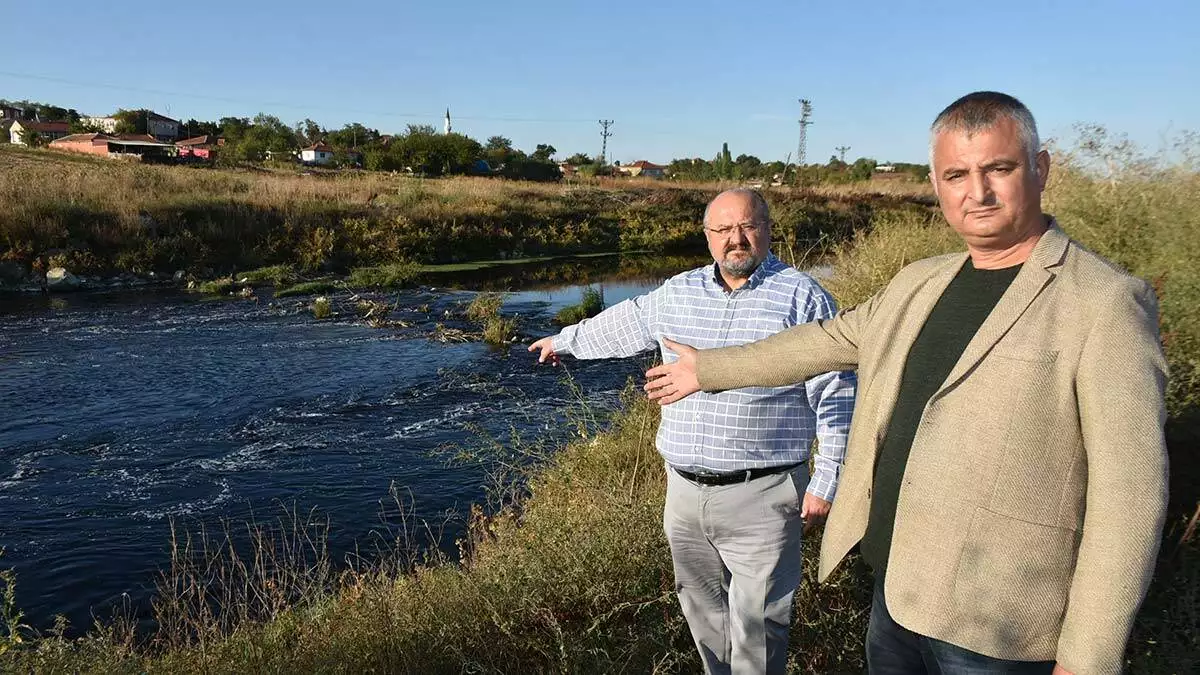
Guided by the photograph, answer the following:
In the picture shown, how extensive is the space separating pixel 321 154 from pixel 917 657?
253ft

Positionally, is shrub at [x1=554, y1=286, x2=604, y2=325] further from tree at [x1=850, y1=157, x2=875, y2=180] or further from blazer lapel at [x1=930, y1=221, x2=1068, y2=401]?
tree at [x1=850, y1=157, x2=875, y2=180]

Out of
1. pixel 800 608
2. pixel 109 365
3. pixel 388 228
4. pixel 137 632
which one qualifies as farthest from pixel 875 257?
pixel 388 228

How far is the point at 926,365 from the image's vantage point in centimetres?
167

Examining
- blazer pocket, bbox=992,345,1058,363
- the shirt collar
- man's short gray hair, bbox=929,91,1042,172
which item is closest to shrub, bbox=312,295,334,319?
the shirt collar

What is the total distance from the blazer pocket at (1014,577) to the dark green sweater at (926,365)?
0.74 feet

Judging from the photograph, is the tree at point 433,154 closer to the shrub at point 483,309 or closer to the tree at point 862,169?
the tree at point 862,169

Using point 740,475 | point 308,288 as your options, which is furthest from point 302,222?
point 740,475

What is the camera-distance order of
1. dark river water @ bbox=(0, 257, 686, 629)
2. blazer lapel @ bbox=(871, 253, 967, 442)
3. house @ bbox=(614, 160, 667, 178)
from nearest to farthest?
blazer lapel @ bbox=(871, 253, 967, 442), dark river water @ bbox=(0, 257, 686, 629), house @ bbox=(614, 160, 667, 178)

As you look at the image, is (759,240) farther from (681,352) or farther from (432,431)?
(432,431)

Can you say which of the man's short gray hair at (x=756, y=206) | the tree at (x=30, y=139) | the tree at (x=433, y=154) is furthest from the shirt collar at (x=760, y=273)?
the tree at (x=30, y=139)

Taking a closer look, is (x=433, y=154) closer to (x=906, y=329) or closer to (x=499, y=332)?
(x=499, y=332)

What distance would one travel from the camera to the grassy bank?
60.7ft

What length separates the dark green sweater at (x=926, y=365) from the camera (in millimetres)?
1621

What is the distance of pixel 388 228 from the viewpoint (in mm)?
23625
